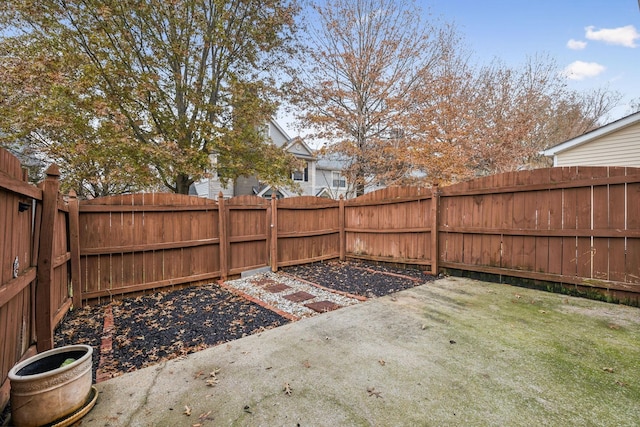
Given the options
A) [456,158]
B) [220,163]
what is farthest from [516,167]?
[220,163]

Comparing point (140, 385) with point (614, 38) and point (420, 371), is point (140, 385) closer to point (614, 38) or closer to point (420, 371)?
point (420, 371)

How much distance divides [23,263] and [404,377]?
3.14 m

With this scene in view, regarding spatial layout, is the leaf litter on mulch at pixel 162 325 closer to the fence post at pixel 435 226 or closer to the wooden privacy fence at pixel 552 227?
the fence post at pixel 435 226

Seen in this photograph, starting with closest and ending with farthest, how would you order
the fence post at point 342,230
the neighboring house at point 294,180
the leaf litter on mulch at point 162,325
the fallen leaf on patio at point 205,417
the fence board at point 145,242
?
the fallen leaf on patio at point 205,417
the leaf litter on mulch at point 162,325
the fence board at point 145,242
the fence post at point 342,230
the neighboring house at point 294,180

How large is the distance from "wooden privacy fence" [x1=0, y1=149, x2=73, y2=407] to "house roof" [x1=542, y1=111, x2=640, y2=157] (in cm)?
1117

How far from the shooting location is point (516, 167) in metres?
12.9

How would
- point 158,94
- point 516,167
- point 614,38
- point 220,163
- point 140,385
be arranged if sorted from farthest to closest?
point 516,167 < point 614,38 < point 220,163 < point 158,94 < point 140,385

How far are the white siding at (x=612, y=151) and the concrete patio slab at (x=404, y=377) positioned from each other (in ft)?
20.4

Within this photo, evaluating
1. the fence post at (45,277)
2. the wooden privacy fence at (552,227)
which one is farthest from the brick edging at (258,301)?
the wooden privacy fence at (552,227)

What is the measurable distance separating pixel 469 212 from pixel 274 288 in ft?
13.0

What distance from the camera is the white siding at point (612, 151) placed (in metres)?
7.22

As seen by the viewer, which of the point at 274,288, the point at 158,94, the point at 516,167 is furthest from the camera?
the point at 516,167

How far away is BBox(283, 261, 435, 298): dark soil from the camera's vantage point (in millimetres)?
5039

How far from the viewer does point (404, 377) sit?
2.26 meters
